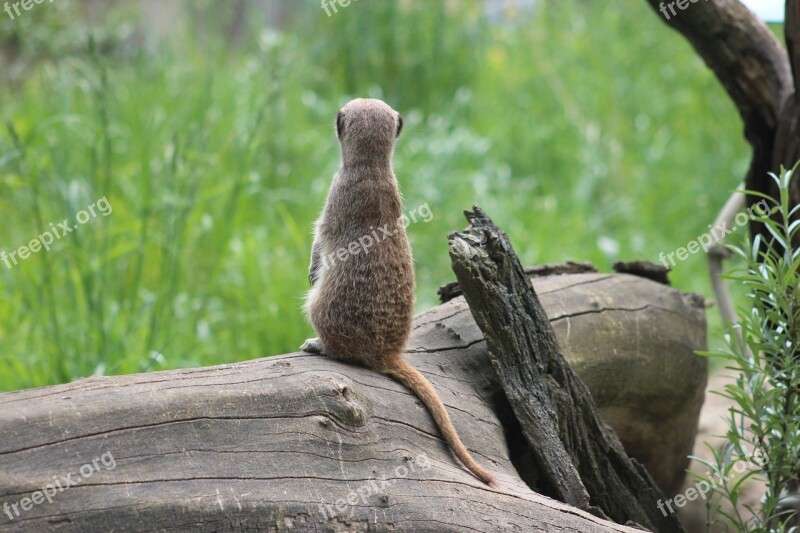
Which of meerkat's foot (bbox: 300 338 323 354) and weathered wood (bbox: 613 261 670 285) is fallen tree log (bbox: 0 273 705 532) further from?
weathered wood (bbox: 613 261 670 285)

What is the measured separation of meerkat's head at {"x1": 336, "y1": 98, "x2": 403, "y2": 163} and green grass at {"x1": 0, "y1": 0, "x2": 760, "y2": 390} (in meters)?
1.23

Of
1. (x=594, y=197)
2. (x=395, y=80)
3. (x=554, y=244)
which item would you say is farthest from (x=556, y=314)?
(x=395, y=80)

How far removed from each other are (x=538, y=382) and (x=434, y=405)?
46cm

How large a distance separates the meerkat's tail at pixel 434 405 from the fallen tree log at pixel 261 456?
3cm

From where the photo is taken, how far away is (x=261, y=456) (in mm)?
2213

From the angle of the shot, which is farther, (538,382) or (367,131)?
(367,131)

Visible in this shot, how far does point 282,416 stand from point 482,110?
6.27 metres

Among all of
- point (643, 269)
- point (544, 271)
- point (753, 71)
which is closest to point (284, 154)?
point (544, 271)

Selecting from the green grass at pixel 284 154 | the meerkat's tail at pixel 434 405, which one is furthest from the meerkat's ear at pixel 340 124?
the green grass at pixel 284 154

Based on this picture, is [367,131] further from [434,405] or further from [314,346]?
[434,405]

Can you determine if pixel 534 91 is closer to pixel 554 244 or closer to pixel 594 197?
pixel 594 197

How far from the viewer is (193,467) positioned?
2.11 metres

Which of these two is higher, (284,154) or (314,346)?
(284,154)

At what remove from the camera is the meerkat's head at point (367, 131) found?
298 centimetres
